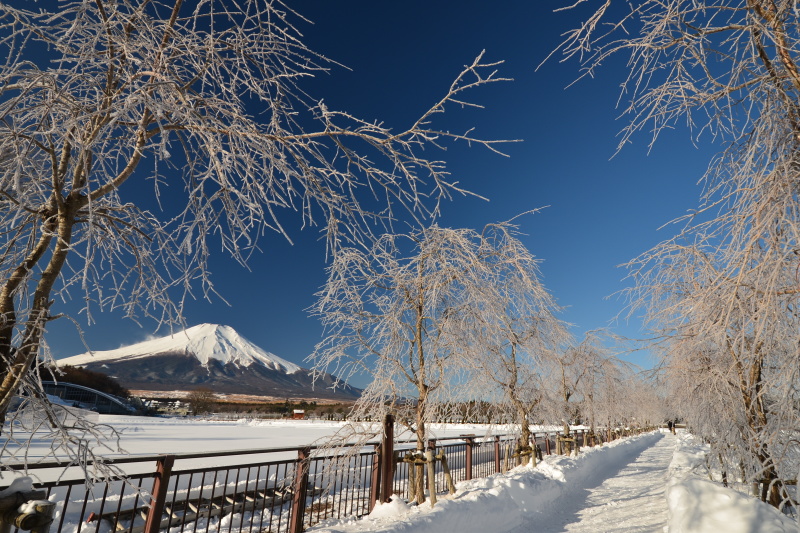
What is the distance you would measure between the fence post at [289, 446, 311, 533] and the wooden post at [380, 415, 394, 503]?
136 centimetres

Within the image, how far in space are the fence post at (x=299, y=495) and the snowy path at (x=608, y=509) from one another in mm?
3788

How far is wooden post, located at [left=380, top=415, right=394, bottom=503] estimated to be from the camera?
700 cm

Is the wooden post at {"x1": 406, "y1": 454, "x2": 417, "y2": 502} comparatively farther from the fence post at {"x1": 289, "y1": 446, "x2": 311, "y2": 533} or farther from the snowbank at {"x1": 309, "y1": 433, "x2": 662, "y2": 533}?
the fence post at {"x1": 289, "y1": 446, "x2": 311, "y2": 533}

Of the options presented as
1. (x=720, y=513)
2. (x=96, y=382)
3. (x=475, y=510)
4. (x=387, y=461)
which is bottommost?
(x=96, y=382)

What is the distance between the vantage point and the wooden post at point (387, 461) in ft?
23.0

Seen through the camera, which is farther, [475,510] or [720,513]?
[475,510]

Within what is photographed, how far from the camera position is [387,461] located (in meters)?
7.08

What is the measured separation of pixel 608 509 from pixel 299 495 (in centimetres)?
706

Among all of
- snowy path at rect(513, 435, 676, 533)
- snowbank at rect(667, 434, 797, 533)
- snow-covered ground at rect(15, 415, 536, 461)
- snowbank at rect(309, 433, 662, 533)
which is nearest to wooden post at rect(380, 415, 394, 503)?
snowbank at rect(309, 433, 662, 533)

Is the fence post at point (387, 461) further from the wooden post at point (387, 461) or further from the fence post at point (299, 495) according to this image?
the fence post at point (299, 495)

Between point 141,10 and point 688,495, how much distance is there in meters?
8.22

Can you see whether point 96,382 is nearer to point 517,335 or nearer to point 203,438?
point 203,438

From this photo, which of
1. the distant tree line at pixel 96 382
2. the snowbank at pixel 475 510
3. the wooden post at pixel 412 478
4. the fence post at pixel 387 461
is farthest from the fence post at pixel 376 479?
the distant tree line at pixel 96 382

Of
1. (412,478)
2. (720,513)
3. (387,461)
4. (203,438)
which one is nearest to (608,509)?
(720,513)
